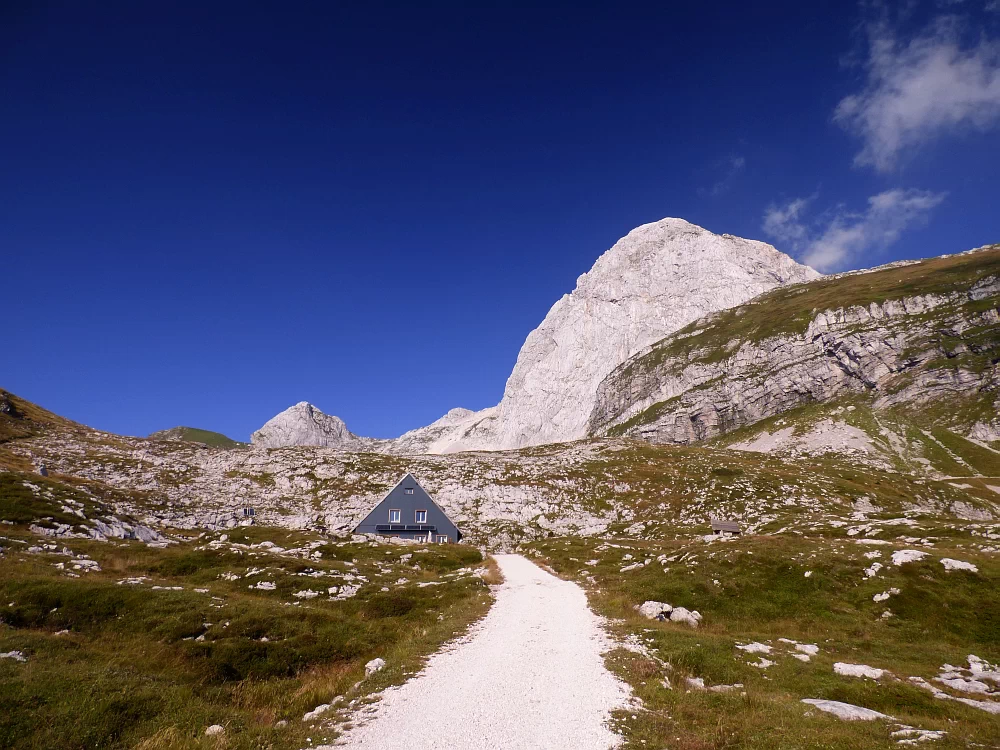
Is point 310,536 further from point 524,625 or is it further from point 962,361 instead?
point 962,361

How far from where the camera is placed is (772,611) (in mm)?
25812

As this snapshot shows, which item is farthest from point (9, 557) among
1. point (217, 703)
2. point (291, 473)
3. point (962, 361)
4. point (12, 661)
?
point (962, 361)

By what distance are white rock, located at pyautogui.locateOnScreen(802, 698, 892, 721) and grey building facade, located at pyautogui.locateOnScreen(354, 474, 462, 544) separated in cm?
6250

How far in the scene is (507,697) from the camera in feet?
45.2

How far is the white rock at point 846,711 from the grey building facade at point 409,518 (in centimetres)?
6250

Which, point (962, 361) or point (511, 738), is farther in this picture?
point (962, 361)

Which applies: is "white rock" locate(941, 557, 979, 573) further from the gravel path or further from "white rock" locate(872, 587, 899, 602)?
the gravel path

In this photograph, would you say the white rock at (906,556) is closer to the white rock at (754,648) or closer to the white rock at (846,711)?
the white rock at (754,648)

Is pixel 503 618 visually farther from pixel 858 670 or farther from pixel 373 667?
pixel 858 670

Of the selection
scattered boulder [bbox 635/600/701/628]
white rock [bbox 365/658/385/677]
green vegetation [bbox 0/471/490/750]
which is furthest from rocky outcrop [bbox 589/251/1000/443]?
white rock [bbox 365/658/385/677]

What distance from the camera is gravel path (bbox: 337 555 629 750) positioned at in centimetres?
1104

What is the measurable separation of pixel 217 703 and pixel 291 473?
277ft

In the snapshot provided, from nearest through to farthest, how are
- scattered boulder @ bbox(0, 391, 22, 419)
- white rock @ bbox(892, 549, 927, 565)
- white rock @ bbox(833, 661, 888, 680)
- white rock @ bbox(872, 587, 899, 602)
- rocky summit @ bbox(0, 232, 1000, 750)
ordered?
rocky summit @ bbox(0, 232, 1000, 750)
white rock @ bbox(833, 661, 888, 680)
white rock @ bbox(872, 587, 899, 602)
white rock @ bbox(892, 549, 927, 565)
scattered boulder @ bbox(0, 391, 22, 419)

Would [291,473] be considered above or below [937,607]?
above
